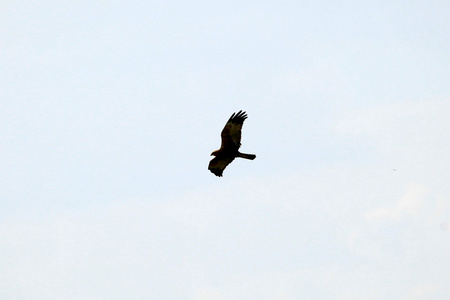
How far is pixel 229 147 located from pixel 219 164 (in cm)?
150

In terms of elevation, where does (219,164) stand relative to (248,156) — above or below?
above

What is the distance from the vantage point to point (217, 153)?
326 ft

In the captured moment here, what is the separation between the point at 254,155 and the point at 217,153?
6.14 feet

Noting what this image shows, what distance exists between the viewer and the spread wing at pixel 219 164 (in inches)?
3920

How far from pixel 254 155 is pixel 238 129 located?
170cm

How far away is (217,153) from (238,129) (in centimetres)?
188

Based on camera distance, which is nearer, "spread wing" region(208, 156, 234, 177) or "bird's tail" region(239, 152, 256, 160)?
"bird's tail" region(239, 152, 256, 160)

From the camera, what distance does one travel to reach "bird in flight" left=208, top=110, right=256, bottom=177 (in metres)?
98.1

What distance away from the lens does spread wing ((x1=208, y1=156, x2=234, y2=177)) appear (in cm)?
9956

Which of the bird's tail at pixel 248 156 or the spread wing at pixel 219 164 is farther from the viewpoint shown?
the spread wing at pixel 219 164

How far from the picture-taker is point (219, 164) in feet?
328

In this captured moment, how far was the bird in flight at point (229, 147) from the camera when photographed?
98125 mm

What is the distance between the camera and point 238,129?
9825 centimetres

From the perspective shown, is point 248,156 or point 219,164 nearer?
point 248,156
